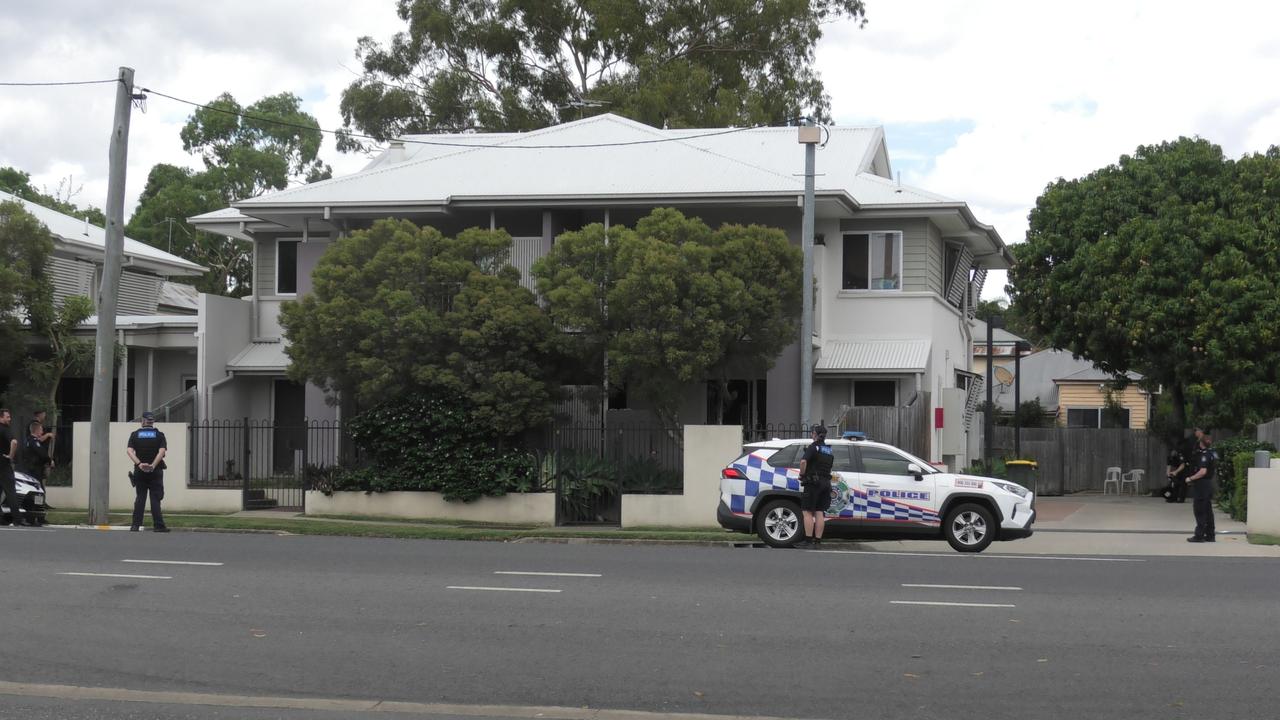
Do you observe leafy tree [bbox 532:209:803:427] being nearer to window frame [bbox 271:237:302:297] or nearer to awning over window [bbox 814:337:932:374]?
awning over window [bbox 814:337:932:374]

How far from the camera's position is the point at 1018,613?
1146 cm

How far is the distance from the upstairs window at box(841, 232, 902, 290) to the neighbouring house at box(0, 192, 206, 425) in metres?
13.3

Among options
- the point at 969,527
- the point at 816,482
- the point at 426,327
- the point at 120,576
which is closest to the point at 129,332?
the point at 426,327

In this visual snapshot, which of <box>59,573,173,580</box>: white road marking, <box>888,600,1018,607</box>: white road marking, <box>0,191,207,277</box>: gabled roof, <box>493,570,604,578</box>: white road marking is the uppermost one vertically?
<box>0,191,207,277</box>: gabled roof

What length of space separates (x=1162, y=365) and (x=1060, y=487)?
5.81m

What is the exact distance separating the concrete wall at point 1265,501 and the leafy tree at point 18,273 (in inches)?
836

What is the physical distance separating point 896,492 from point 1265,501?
20.8 ft

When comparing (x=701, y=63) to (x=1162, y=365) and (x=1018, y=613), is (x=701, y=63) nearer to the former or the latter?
(x=1162, y=365)

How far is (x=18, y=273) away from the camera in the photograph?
25969 millimetres

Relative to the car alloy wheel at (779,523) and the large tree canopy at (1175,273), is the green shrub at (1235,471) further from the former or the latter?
the car alloy wheel at (779,523)

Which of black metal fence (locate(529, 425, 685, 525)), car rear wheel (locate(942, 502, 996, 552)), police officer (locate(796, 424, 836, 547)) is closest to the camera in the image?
police officer (locate(796, 424, 836, 547))

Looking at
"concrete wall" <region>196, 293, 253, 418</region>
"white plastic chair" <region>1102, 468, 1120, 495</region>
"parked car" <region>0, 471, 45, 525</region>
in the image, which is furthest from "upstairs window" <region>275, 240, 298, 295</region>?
"white plastic chair" <region>1102, 468, 1120, 495</region>

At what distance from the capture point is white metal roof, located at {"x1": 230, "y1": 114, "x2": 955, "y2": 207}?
25922 millimetres

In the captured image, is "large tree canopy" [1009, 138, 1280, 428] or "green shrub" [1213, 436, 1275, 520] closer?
"green shrub" [1213, 436, 1275, 520]
